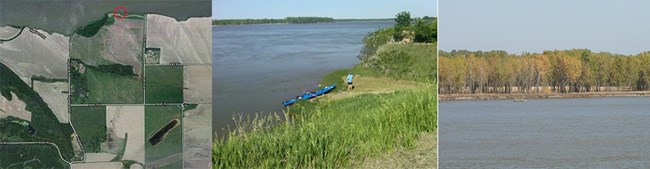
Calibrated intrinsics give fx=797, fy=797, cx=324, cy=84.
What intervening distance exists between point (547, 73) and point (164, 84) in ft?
32.6

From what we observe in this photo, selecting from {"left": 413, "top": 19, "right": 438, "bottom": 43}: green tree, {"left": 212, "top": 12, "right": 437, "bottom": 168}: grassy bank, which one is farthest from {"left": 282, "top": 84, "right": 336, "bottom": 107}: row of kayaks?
{"left": 413, "top": 19, "right": 438, "bottom": 43}: green tree

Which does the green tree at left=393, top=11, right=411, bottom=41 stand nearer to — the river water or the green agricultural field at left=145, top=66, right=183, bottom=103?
the green agricultural field at left=145, top=66, right=183, bottom=103

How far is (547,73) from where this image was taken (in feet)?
46.4

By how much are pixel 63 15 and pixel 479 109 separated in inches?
321

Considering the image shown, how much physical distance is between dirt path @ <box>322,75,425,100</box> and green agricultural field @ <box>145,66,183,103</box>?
143cm

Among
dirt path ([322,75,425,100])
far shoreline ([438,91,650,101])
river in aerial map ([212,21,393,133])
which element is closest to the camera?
river in aerial map ([212,21,393,133])

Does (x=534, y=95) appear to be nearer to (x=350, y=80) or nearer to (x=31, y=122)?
(x=350, y=80)

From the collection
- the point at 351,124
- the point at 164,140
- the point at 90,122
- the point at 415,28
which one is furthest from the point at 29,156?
the point at 415,28

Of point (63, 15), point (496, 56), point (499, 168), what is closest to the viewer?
point (63, 15)

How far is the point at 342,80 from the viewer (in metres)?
6.45

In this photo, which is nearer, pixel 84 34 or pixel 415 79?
pixel 84 34

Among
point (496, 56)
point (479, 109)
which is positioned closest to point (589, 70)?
point (496, 56)

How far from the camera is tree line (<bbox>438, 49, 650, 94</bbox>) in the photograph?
13.2m

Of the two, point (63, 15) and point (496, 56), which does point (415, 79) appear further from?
point (496, 56)
